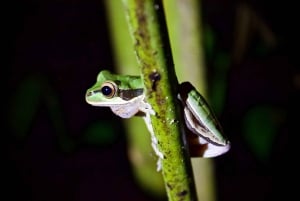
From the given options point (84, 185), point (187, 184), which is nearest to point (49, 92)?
point (84, 185)

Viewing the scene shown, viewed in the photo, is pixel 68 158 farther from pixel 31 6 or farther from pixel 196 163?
pixel 196 163

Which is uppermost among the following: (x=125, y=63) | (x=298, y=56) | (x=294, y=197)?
(x=125, y=63)

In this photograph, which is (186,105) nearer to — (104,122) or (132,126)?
(132,126)

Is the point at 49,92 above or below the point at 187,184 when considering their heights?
below

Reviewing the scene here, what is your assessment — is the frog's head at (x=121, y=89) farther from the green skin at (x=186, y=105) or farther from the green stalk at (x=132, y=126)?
the green stalk at (x=132, y=126)

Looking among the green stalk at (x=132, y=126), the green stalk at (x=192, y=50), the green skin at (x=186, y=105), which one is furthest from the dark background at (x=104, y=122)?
the green skin at (x=186, y=105)

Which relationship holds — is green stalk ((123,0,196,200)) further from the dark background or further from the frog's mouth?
the dark background

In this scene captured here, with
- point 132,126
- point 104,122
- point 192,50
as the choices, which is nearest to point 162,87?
point 192,50
